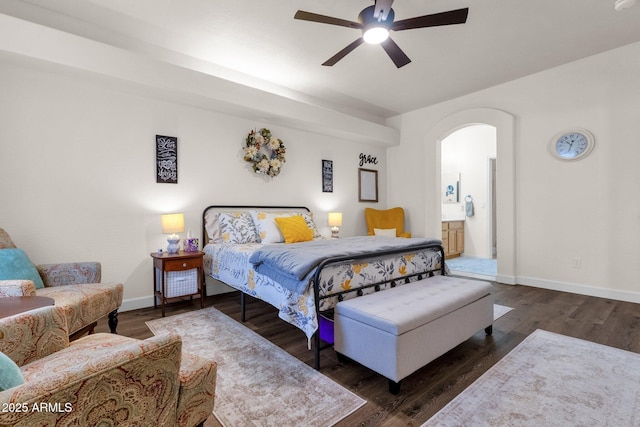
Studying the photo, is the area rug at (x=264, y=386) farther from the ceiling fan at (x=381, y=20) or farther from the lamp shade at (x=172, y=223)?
the ceiling fan at (x=381, y=20)

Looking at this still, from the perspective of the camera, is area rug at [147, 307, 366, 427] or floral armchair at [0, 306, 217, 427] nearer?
floral armchair at [0, 306, 217, 427]

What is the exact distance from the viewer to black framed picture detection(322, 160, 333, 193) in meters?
5.20

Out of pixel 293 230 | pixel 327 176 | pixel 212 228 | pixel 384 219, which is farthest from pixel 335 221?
pixel 212 228

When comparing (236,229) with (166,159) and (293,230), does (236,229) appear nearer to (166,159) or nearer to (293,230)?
(293,230)

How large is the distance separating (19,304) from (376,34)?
3.06 m

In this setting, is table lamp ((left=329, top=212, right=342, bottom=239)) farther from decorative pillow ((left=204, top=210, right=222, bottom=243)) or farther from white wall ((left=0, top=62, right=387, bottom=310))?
decorative pillow ((left=204, top=210, right=222, bottom=243))

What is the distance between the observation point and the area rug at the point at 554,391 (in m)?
1.60

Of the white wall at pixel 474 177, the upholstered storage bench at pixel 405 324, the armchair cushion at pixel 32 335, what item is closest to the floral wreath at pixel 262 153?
the upholstered storage bench at pixel 405 324

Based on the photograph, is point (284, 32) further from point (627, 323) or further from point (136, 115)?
point (627, 323)

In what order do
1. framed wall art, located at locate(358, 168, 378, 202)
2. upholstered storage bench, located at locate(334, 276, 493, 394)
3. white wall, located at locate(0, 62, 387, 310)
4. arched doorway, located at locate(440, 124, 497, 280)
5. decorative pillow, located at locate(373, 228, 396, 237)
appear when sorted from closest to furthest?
upholstered storage bench, located at locate(334, 276, 493, 394)
white wall, located at locate(0, 62, 387, 310)
decorative pillow, located at locate(373, 228, 396, 237)
framed wall art, located at locate(358, 168, 378, 202)
arched doorway, located at locate(440, 124, 497, 280)

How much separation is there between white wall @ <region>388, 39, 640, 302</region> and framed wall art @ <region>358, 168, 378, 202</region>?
2151 millimetres

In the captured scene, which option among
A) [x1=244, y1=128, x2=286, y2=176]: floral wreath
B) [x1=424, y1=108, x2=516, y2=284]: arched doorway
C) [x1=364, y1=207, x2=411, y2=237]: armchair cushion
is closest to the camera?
[x1=244, y1=128, x2=286, y2=176]: floral wreath

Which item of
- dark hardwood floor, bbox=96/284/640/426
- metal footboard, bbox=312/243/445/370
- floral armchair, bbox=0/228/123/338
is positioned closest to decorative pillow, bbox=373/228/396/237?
dark hardwood floor, bbox=96/284/640/426

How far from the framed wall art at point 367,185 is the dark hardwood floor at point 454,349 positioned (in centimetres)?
273
